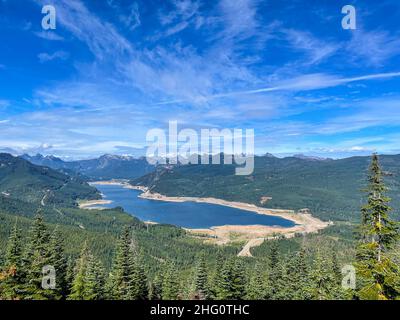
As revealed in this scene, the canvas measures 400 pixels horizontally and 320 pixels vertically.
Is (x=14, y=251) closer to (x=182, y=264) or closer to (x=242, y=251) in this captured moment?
(x=182, y=264)

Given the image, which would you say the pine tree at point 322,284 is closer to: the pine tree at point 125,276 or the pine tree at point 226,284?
the pine tree at point 226,284

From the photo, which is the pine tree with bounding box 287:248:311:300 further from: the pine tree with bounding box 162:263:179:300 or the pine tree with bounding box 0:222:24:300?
the pine tree with bounding box 0:222:24:300

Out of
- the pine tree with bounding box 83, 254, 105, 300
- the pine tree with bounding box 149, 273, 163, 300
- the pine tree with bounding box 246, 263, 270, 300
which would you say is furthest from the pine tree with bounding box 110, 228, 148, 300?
the pine tree with bounding box 246, 263, 270, 300

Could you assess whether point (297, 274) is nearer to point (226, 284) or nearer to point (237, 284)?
point (237, 284)

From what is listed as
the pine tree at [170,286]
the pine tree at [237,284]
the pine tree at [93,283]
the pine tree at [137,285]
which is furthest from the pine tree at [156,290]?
the pine tree at [93,283]
